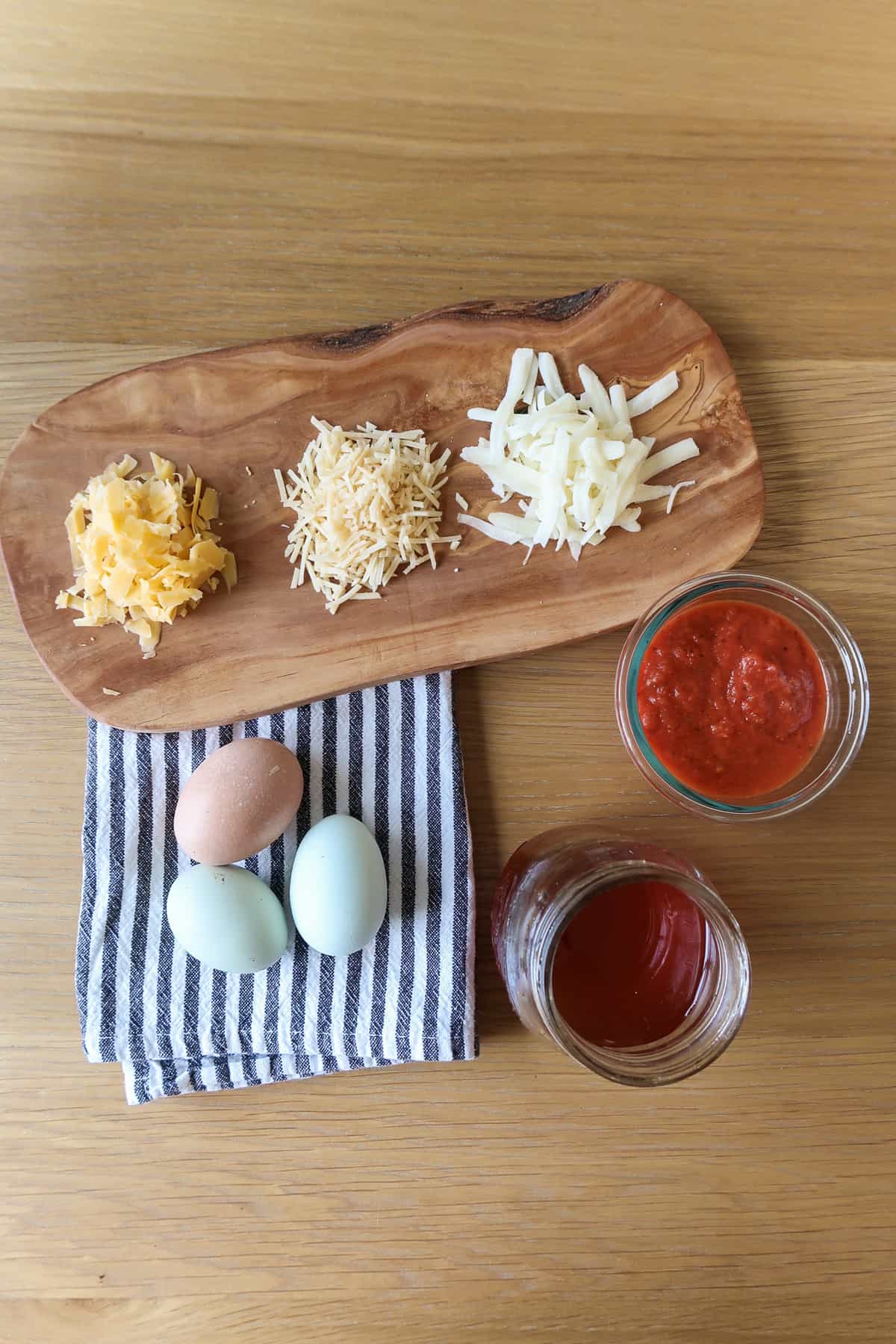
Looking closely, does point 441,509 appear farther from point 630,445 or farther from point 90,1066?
point 90,1066

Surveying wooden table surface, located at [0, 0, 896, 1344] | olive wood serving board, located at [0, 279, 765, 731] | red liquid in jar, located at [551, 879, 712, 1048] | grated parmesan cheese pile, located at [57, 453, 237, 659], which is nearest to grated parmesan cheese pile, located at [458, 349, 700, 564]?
olive wood serving board, located at [0, 279, 765, 731]

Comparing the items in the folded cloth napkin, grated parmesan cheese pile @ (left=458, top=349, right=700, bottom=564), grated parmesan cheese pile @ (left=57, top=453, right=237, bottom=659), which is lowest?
the folded cloth napkin

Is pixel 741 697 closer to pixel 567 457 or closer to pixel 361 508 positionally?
pixel 567 457

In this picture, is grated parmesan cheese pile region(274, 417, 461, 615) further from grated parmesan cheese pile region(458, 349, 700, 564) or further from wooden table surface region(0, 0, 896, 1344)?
wooden table surface region(0, 0, 896, 1344)

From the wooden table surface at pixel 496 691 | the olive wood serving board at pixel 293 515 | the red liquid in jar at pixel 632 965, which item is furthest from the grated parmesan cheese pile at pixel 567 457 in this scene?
the red liquid in jar at pixel 632 965

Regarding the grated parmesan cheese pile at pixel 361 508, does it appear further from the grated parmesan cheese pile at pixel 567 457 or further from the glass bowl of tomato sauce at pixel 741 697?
the glass bowl of tomato sauce at pixel 741 697

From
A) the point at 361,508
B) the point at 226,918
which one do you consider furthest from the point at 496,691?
the point at 226,918

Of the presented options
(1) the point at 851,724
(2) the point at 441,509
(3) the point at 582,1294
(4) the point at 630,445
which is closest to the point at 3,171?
(2) the point at 441,509
